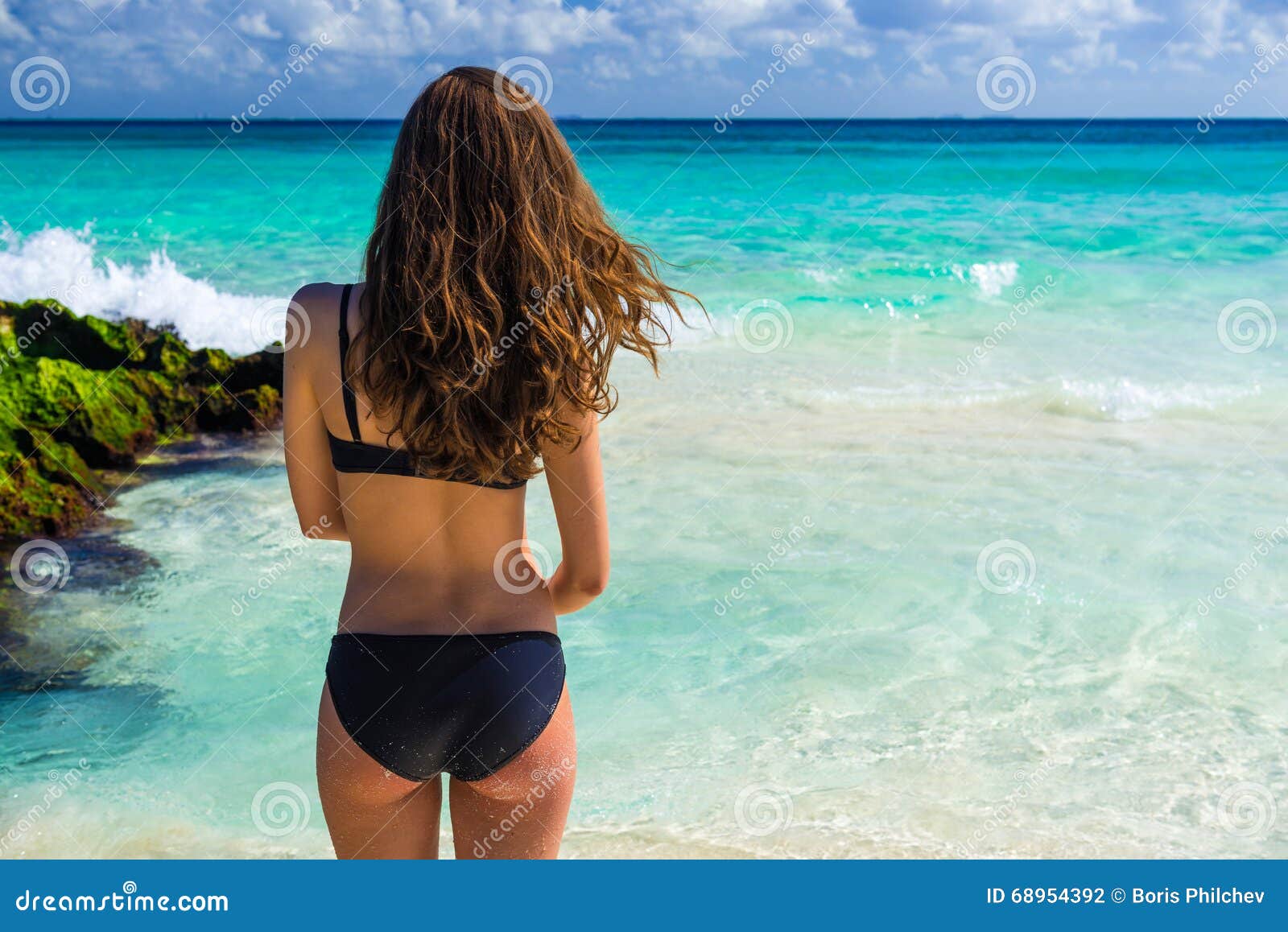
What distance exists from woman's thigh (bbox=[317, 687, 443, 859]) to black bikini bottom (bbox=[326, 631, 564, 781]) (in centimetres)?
3

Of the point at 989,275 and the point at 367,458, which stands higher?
the point at 989,275

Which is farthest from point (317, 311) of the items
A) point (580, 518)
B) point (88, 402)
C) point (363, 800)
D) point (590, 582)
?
point (88, 402)

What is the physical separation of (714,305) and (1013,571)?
8.22 m

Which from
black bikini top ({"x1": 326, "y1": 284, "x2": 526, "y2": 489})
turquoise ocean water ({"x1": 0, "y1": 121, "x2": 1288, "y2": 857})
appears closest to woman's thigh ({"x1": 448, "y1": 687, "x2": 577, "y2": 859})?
black bikini top ({"x1": 326, "y1": 284, "x2": 526, "y2": 489})

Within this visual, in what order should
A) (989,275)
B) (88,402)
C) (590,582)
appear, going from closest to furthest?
(590,582) < (88,402) < (989,275)

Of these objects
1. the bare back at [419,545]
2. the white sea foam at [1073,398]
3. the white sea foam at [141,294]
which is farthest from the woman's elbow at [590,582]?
the white sea foam at [141,294]

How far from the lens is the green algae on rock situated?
19.1ft

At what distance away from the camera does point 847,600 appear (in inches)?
197

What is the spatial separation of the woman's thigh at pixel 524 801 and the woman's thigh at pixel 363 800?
73mm

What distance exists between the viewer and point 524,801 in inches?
68.6

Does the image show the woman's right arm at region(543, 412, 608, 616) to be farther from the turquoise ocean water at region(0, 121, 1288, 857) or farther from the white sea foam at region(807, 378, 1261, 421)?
the white sea foam at region(807, 378, 1261, 421)

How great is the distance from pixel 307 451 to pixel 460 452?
288 millimetres

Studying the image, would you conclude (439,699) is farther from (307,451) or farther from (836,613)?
(836,613)

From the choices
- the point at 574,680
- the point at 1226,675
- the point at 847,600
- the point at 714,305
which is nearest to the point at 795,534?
the point at 847,600
